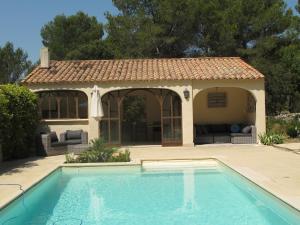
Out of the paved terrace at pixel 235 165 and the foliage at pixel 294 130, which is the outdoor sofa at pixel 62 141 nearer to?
the paved terrace at pixel 235 165

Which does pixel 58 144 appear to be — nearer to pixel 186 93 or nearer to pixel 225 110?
pixel 186 93

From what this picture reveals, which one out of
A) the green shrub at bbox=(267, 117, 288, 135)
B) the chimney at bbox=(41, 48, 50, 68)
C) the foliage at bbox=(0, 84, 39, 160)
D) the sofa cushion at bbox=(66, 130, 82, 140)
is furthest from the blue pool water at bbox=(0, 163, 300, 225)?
the green shrub at bbox=(267, 117, 288, 135)

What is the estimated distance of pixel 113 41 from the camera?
3572cm

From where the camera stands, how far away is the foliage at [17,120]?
49.7 feet

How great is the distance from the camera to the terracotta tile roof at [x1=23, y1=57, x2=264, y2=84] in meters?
21.4

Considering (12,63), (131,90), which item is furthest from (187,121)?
(12,63)

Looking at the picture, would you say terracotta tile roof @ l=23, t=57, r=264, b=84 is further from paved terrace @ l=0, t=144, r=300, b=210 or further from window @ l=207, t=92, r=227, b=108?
paved terrace @ l=0, t=144, r=300, b=210

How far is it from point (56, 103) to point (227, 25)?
52.3 ft

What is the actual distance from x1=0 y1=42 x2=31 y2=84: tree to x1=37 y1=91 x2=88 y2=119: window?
773 inches

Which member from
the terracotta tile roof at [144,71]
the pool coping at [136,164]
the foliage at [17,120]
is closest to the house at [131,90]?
the terracotta tile roof at [144,71]

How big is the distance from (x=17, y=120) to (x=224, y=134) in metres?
10.9

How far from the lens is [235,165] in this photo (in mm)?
14430

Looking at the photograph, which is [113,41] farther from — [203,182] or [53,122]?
[203,182]

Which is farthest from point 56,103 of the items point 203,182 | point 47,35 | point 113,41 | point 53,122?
point 47,35
